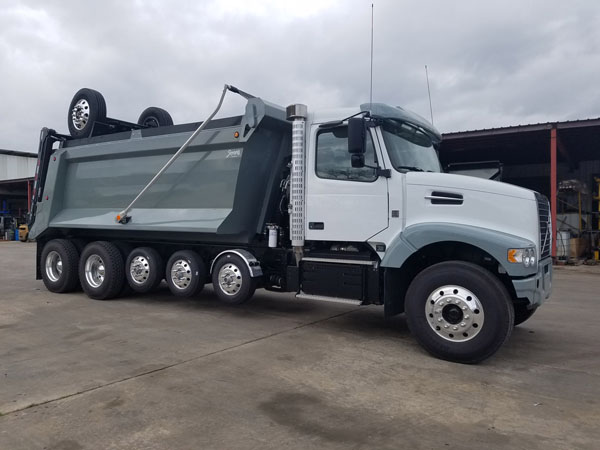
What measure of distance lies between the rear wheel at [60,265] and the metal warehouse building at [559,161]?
32.8 feet

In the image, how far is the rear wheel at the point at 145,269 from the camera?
7.28 metres

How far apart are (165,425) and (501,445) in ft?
7.24

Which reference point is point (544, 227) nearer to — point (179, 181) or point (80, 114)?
point (179, 181)

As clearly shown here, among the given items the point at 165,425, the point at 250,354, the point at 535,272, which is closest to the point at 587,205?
the point at 535,272

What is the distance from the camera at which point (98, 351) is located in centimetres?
494

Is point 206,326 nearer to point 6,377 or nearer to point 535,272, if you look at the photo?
point 6,377

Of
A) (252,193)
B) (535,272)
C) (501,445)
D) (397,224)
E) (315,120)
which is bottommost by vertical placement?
(501,445)

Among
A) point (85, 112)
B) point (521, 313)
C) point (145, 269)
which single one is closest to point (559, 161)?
point (521, 313)

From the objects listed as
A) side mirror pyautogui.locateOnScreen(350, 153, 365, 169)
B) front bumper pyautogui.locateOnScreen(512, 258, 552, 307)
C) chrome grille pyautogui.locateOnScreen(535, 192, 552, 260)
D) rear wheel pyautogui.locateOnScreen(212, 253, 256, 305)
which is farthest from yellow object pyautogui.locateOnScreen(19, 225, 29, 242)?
front bumper pyautogui.locateOnScreen(512, 258, 552, 307)

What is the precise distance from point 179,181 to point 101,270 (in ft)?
7.58

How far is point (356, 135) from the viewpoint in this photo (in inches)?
195

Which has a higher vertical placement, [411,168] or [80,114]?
[80,114]

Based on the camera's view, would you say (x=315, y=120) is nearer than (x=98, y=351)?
No

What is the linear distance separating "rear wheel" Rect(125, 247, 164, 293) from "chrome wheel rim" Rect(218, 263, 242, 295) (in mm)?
1451
